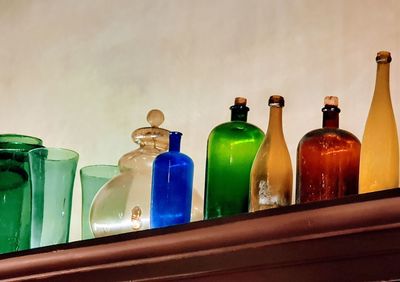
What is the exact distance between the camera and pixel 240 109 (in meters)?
1.50

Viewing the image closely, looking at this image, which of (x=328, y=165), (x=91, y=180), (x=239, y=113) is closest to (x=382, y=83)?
Result: (x=328, y=165)

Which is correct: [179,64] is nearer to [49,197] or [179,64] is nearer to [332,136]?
[49,197]

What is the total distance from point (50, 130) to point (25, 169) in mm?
479

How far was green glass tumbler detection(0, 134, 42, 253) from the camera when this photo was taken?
175 cm

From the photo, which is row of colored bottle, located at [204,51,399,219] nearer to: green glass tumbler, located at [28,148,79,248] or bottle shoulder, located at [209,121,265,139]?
bottle shoulder, located at [209,121,265,139]

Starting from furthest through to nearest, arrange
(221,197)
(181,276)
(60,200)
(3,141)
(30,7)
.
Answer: (30,7)
(3,141)
(60,200)
(221,197)
(181,276)

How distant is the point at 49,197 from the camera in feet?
5.65

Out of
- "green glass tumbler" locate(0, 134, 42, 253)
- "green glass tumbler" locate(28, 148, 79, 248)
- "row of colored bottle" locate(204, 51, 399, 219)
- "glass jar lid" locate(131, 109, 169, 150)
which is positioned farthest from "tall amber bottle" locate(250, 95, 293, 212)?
"green glass tumbler" locate(0, 134, 42, 253)

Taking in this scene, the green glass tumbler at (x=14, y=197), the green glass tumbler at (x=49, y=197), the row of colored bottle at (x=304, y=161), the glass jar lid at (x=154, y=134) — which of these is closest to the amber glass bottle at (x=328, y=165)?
the row of colored bottle at (x=304, y=161)

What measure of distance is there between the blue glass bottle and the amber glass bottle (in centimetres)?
24

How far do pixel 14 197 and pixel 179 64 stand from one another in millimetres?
526

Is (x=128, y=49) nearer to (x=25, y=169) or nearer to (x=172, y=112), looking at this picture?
(x=172, y=112)

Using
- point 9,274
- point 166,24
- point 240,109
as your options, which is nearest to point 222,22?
point 166,24

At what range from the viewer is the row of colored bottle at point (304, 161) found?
4.18 feet
